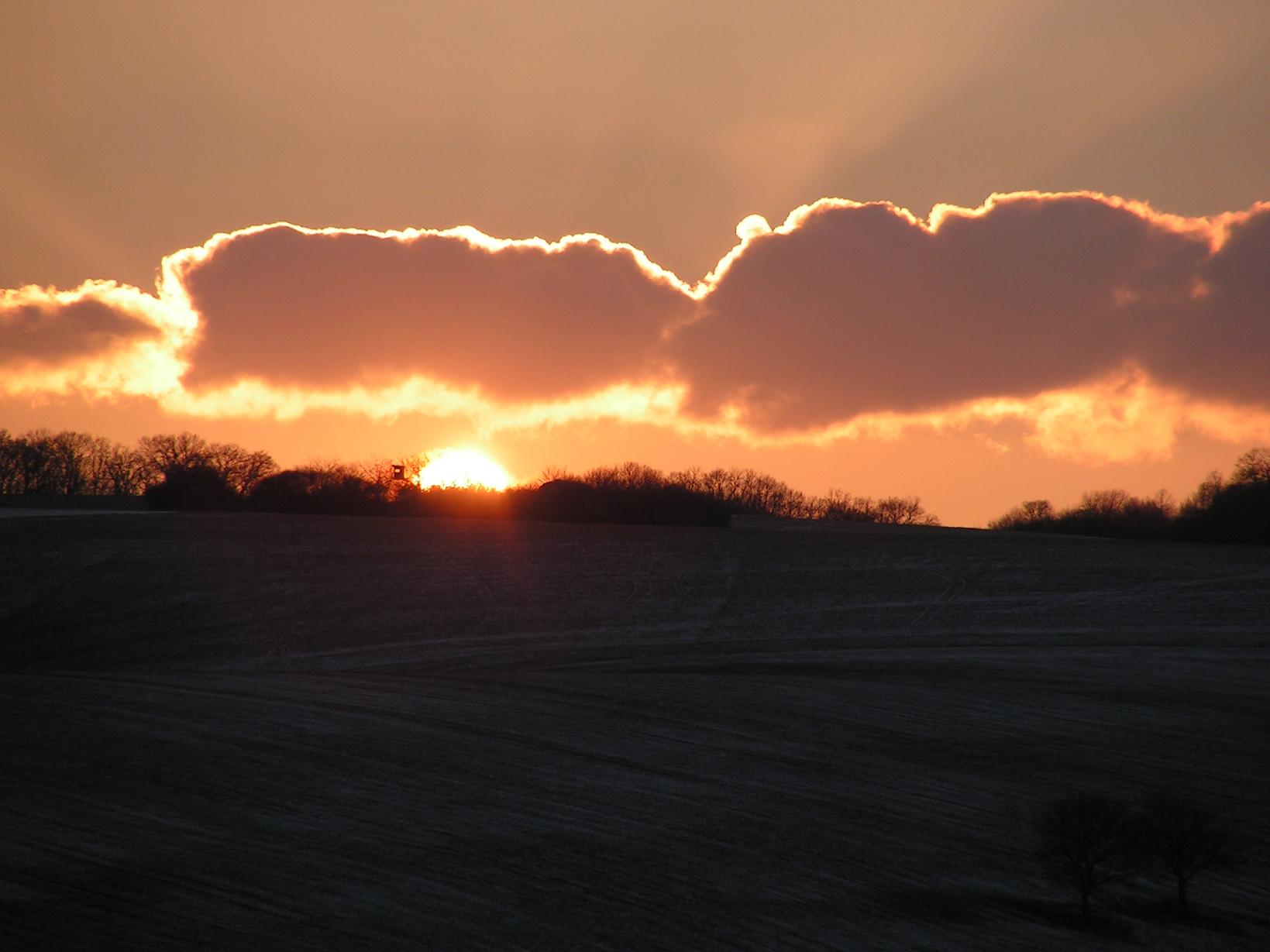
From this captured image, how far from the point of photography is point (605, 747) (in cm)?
1912

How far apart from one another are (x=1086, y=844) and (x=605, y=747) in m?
8.43

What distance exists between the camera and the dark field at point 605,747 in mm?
11602

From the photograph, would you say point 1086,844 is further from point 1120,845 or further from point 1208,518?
point 1208,518

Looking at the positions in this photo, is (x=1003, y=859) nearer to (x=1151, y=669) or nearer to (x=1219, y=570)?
(x=1151, y=669)

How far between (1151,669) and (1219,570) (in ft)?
59.8

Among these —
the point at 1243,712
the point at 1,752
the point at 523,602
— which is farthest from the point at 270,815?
the point at 523,602

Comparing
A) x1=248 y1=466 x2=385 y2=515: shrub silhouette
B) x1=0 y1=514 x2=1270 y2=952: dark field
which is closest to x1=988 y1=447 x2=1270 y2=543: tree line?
x1=0 y1=514 x2=1270 y2=952: dark field

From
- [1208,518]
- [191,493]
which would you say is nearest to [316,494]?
[191,493]

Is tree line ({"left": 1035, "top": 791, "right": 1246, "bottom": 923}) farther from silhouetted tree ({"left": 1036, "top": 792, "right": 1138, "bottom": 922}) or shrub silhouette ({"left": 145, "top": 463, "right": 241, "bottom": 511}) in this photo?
shrub silhouette ({"left": 145, "top": 463, "right": 241, "bottom": 511})

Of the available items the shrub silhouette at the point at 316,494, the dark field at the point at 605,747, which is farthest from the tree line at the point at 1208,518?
the shrub silhouette at the point at 316,494

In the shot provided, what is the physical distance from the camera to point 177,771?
1677 cm

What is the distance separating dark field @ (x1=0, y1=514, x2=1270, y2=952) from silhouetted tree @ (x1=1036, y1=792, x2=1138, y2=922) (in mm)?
352

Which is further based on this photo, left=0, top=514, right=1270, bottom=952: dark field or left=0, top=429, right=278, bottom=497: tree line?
left=0, top=429, right=278, bottom=497: tree line

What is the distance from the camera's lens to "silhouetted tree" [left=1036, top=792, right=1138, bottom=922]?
12219mm
